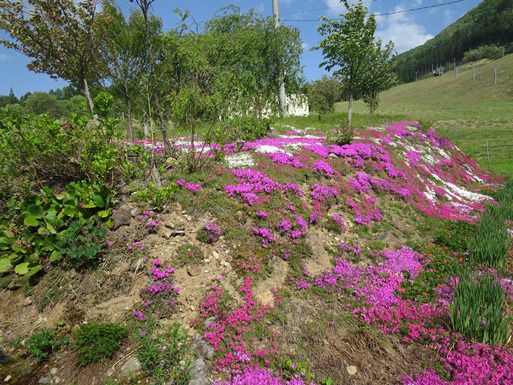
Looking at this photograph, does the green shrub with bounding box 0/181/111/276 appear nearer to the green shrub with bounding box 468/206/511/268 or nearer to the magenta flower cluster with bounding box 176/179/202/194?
the magenta flower cluster with bounding box 176/179/202/194

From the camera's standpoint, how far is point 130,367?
4.79 m

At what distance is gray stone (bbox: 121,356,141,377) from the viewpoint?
4711 millimetres

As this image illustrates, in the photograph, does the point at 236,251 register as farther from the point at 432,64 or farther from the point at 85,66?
the point at 432,64

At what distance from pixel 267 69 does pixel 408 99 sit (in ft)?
359

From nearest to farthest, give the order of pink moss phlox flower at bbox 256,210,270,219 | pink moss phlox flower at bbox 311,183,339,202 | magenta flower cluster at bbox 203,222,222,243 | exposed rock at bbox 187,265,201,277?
exposed rock at bbox 187,265,201,277 < magenta flower cluster at bbox 203,222,222,243 < pink moss phlox flower at bbox 256,210,270,219 < pink moss phlox flower at bbox 311,183,339,202

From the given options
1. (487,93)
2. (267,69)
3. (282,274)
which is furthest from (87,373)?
(487,93)

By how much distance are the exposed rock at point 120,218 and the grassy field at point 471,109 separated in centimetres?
2546

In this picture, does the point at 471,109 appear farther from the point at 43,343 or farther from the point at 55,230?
the point at 43,343

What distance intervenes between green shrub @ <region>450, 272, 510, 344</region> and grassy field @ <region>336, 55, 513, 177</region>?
21066 mm

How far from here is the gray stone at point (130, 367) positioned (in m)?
4.71

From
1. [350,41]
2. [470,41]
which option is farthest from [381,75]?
[470,41]

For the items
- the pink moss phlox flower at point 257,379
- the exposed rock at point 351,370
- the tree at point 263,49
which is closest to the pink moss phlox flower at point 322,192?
the exposed rock at point 351,370

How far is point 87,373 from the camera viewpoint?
4.71 metres

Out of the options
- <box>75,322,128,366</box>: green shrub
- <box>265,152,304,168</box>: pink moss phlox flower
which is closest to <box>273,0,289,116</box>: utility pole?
<box>265,152,304,168</box>: pink moss phlox flower
